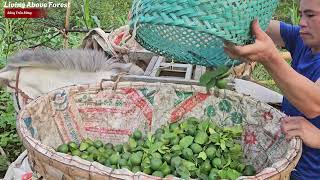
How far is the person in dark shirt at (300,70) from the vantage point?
1.85 meters

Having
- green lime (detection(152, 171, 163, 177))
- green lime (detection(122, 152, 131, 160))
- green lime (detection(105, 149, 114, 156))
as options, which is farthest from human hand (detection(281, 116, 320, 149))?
green lime (detection(105, 149, 114, 156))

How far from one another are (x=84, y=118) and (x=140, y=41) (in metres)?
0.64

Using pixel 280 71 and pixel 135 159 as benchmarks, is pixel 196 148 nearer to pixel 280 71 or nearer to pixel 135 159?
pixel 135 159

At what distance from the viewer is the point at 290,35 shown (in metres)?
2.65

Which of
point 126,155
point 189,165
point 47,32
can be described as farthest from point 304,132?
point 47,32

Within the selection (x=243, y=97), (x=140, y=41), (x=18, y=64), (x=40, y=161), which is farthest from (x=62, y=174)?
(x=18, y=64)

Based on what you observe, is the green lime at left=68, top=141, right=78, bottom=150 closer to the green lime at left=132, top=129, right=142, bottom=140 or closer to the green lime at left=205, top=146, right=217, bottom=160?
the green lime at left=132, top=129, right=142, bottom=140

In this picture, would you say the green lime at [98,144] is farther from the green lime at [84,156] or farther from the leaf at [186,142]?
the leaf at [186,142]

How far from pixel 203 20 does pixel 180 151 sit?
0.76 meters

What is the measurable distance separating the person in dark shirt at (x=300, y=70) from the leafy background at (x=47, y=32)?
1.10 metres

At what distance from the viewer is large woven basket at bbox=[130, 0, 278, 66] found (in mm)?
1751

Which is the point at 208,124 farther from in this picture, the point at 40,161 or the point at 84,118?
the point at 40,161

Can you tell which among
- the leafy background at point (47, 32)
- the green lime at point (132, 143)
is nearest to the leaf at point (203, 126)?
the green lime at point (132, 143)

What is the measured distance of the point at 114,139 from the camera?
265 cm
